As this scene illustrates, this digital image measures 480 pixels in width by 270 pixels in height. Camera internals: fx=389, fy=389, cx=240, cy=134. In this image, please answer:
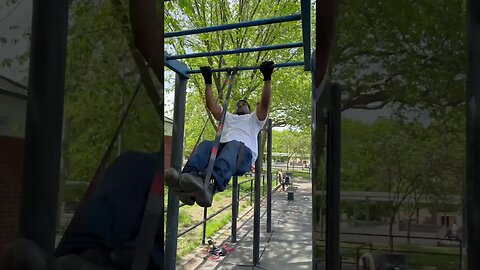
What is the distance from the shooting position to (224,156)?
3.62m

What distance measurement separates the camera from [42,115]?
1.27 meters

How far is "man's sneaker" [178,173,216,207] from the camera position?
10.3ft

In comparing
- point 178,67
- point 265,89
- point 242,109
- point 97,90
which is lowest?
point 97,90

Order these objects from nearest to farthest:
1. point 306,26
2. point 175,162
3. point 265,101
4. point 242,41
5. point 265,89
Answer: point 306,26
point 265,89
point 265,101
point 175,162
point 242,41

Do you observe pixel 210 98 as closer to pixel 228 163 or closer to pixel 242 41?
pixel 228 163

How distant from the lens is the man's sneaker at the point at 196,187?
3139 mm

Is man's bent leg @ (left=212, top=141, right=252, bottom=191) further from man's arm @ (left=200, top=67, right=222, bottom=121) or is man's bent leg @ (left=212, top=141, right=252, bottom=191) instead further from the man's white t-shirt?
man's arm @ (left=200, top=67, right=222, bottom=121)

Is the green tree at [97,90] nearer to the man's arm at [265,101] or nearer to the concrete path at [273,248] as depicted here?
the man's arm at [265,101]

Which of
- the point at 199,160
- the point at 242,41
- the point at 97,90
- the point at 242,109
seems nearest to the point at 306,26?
the point at 199,160

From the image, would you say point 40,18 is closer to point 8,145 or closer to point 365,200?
point 8,145

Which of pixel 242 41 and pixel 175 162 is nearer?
pixel 175 162

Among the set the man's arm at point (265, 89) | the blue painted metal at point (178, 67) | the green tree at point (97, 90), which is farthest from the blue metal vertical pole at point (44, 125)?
the blue painted metal at point (178, 67)

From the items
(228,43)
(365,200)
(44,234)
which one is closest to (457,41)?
(365,200)

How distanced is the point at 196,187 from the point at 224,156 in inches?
22.5
